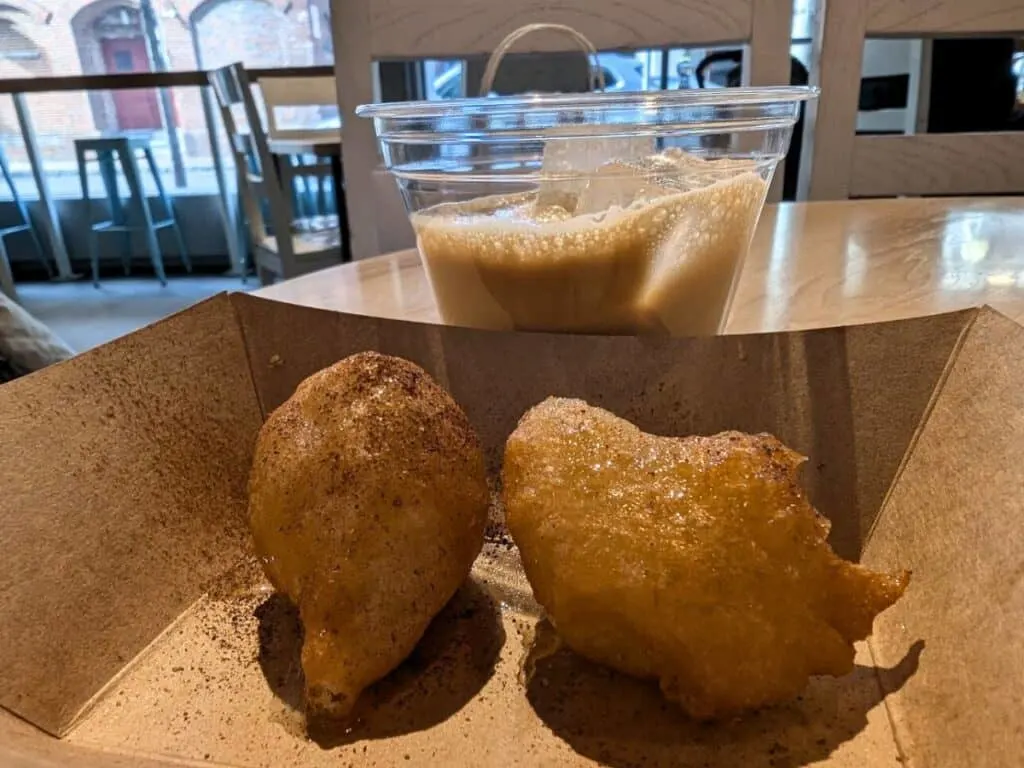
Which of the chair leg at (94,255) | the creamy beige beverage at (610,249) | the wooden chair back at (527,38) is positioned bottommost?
the chair leg at (94,255)

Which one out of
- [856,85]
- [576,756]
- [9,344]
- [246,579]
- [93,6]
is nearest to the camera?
[576,756]

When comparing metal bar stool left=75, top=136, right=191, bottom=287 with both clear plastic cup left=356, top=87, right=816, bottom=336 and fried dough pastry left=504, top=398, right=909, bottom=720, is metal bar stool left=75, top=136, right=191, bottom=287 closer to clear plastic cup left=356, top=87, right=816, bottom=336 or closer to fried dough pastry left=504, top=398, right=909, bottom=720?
clear plastic cup left=356, top=87, right=816, bottom=336

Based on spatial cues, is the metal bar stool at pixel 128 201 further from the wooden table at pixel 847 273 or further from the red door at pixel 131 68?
the wooden table at pixel 847 273

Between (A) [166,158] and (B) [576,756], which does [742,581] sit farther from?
(A) [166,158]

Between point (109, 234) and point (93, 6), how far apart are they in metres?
1.50

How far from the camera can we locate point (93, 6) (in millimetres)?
5277

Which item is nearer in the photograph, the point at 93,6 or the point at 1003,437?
the point at 1003,437

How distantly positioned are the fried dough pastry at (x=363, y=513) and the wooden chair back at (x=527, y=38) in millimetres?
1021

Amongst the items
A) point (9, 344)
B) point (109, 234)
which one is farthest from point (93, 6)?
point (9, 344)

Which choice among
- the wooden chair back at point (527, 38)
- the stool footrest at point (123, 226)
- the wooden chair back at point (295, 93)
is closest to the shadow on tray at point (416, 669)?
the wooden chair back at point (527, 38)

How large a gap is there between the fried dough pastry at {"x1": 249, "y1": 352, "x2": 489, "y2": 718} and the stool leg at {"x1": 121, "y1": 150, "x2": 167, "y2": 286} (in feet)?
16.2

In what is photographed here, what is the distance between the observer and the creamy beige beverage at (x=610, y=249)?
63cm

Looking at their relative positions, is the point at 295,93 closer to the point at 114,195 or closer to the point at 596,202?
the point at 114,195

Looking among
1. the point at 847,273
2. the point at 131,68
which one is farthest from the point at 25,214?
the point at 847,273
